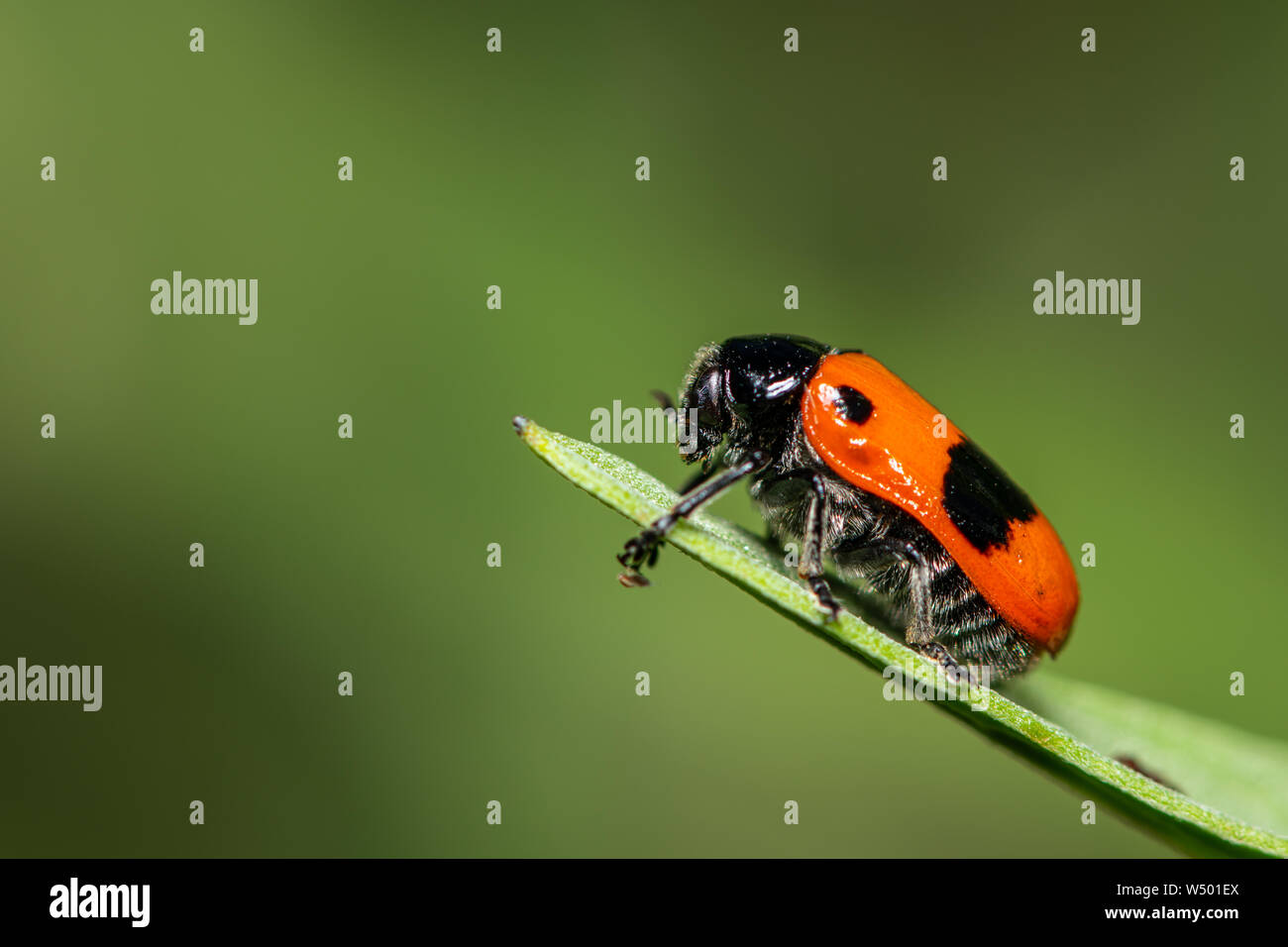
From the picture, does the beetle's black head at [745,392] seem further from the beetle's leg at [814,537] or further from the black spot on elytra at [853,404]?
the beetle's leg at [814,537]

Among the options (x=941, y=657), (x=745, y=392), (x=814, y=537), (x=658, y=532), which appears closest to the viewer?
(x=658, y=532)

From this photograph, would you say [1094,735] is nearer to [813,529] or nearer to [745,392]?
[813,529]

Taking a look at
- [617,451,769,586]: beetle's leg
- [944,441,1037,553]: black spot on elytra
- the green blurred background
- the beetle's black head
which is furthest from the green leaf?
the green blurred background

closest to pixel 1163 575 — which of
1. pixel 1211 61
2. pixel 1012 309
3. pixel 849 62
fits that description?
pixel 1012 309

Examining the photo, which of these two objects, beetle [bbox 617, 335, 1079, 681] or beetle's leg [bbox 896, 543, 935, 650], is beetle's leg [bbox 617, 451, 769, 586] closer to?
beetle [bbox 617, 335, 1079, 681]

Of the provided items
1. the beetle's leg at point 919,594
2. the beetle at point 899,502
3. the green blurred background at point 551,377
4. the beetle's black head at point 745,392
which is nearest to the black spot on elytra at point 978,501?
the beetle at point 899,502

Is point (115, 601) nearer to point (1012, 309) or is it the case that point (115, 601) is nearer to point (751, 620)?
point (751, 620)

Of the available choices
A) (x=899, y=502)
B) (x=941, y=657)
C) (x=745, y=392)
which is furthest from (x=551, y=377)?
(x=941, y=657)
